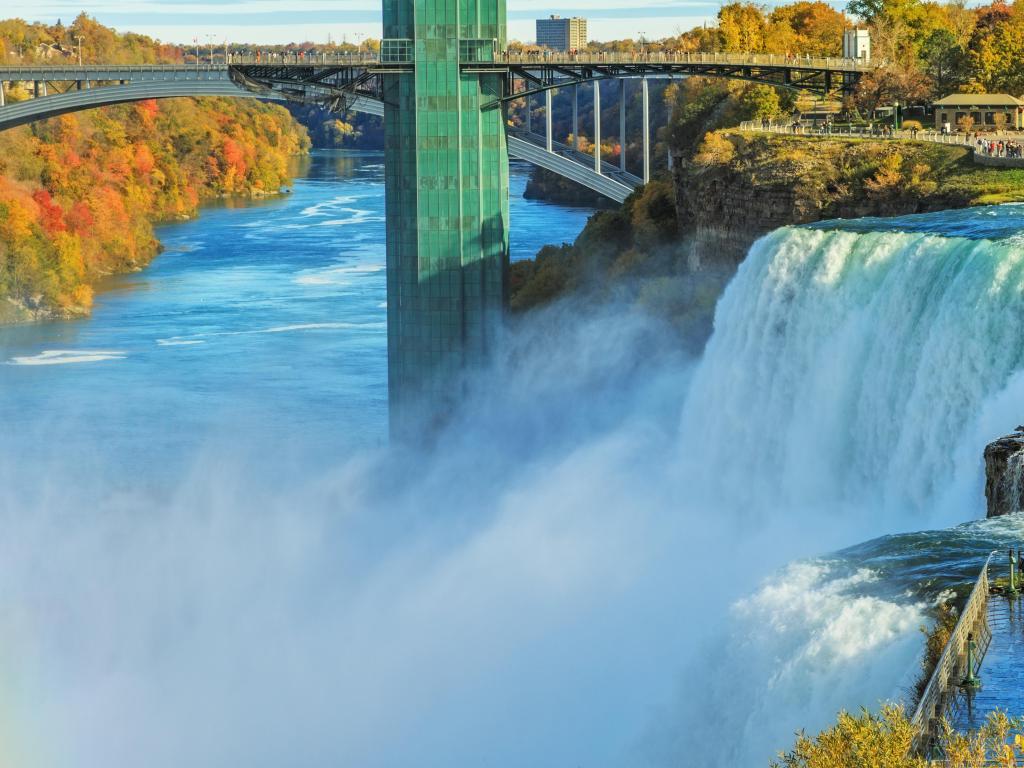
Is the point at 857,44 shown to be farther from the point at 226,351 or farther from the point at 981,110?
the point at 226,351

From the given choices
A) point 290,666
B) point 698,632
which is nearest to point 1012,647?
point 698,632

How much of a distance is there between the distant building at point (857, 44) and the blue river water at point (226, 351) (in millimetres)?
15048

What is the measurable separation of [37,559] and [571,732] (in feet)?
65.0

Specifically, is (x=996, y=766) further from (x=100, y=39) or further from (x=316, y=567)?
(x=100, y=39)

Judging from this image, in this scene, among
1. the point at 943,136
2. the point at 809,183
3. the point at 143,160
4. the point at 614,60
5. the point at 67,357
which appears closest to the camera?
the point at 809,183

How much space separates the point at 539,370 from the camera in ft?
147

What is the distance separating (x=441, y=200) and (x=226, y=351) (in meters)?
16.3

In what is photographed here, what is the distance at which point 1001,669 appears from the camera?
16188 millimetres

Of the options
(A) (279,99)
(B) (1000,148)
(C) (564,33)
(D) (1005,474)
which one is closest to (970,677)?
(D) (1005,474)

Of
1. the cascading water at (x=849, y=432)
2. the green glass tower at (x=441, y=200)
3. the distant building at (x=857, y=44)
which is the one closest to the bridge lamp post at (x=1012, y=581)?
the cascading water at (x=849, y=432)

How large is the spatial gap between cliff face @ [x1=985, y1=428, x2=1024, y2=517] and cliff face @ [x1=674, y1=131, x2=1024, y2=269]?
13486 millimetres

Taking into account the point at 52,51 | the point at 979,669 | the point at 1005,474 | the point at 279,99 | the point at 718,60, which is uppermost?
the point at 52,51

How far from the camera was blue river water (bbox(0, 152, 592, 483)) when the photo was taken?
159 ft

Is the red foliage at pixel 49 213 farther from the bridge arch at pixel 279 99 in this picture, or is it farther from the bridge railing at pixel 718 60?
the bridge railing at pixel 718 60
